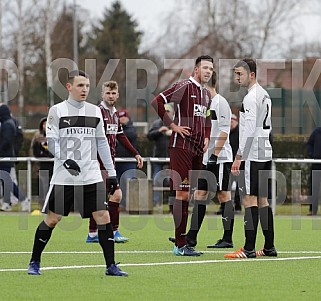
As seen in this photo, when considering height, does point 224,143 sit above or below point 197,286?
above

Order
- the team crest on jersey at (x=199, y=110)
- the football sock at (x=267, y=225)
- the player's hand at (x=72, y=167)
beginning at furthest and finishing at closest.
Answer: the team crest on jersey at (x=199, y=110) < the football sock at (x=267, y=225) < the player's hand at (x=72, y=167)

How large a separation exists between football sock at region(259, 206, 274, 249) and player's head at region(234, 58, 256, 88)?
1.57 m

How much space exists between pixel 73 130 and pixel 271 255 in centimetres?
347

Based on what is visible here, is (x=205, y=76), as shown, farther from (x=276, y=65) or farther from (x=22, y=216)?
(x=276, y=65)

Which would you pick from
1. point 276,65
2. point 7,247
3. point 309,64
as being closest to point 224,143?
point 7,247

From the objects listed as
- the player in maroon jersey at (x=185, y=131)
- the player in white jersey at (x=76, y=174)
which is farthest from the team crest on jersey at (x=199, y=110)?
the player in white jersey at (x=76, y=174)

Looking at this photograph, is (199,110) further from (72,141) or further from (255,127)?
(72,141)

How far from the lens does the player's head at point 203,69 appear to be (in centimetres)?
1263

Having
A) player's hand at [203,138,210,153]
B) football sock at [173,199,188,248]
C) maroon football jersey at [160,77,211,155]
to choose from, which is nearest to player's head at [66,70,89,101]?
maroon football jersey at [160,77,211,155]

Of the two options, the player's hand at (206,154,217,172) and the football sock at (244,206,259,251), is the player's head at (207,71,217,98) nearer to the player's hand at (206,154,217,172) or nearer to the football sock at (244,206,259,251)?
the player's hand at (206,154,217,172)

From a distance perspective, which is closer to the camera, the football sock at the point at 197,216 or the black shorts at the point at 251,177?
the black shorts at the point at 251,177

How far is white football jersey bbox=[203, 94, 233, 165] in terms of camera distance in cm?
1364

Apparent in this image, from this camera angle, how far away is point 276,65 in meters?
40.4

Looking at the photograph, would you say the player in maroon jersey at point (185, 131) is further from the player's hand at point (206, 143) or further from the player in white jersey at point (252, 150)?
the player in white jersey at point (252, 150)
